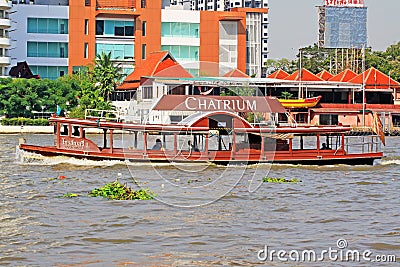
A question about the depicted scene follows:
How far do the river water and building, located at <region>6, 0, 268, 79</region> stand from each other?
4088 cm

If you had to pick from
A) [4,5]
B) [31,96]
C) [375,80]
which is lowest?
[31,96]

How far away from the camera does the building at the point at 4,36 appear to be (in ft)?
210

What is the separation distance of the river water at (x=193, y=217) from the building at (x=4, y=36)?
37.9 metres

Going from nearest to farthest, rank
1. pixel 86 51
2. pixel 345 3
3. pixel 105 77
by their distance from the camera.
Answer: pixel 105 77 < pixel 86 51 < pixel 345 3

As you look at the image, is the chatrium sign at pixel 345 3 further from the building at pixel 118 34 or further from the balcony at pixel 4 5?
the balcony at pixel 4 5

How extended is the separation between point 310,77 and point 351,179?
4536 cm

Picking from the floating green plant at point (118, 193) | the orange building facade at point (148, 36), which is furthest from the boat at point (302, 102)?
the floating green plant at point (118, 193)

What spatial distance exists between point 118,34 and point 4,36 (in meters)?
10.7

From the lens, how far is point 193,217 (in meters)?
18.4

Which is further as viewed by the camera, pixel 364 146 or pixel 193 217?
pixel 364 146

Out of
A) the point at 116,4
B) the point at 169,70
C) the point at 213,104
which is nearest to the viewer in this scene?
the point at 213,104

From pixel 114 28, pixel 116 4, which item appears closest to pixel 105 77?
pixel 114 28

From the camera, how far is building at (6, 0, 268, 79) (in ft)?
227

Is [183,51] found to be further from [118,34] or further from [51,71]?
[51,71]
